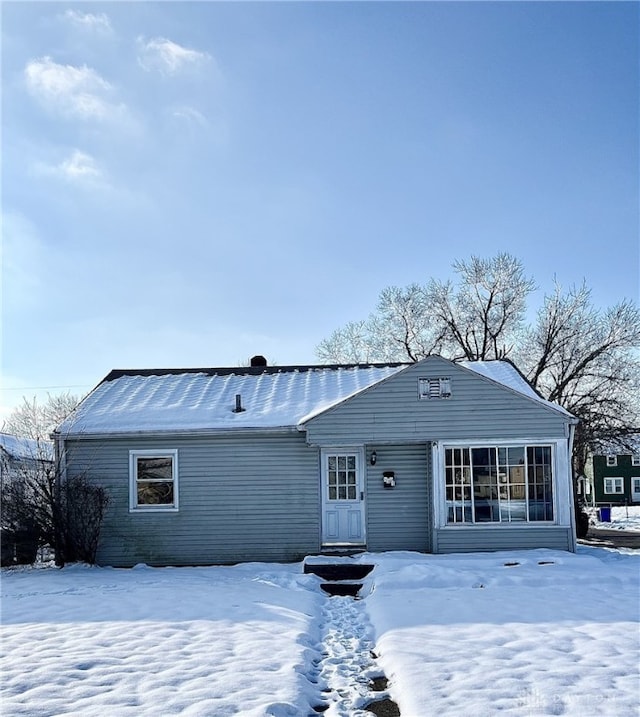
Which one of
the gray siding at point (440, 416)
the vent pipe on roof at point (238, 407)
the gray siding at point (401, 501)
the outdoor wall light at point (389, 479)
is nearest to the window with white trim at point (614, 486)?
the gray siding at point (440, 416)

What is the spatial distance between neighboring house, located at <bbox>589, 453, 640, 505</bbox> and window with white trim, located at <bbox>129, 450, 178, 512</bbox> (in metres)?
43.1

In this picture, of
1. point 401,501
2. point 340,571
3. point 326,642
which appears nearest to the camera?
point 326,642

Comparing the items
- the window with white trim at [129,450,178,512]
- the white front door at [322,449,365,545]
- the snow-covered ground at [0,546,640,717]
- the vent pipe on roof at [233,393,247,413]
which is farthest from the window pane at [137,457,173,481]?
Result: the white front door at [322,449,365,545]

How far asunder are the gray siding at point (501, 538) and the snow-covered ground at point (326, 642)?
123 centimetres

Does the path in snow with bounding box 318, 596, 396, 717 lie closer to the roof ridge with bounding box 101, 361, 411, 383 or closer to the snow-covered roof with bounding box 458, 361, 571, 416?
the snow-covered roof with bounding box 458, 361, 571, 416

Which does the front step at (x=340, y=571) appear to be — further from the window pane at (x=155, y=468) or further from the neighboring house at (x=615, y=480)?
the neighboring house at (x=615, y=480)

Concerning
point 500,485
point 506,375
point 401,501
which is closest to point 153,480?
point 401,501

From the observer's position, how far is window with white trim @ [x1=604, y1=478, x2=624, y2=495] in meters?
50.3

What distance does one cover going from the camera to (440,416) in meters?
13.3

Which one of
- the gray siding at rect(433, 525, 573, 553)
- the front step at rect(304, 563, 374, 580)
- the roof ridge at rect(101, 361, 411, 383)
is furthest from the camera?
the roof ridge at rect(101, 361, 411, 383)

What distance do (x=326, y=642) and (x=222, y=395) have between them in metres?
8.48

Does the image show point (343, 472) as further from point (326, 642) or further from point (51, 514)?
point (326, 642)

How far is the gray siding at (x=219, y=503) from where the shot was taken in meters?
13.5

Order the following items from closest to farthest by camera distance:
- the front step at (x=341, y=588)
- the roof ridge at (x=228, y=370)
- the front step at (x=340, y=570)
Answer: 1. the front step at (x=341, y=588)
2. the front step at (x=340, y=570)
3. the roof ridge at (x=228, y=370)
